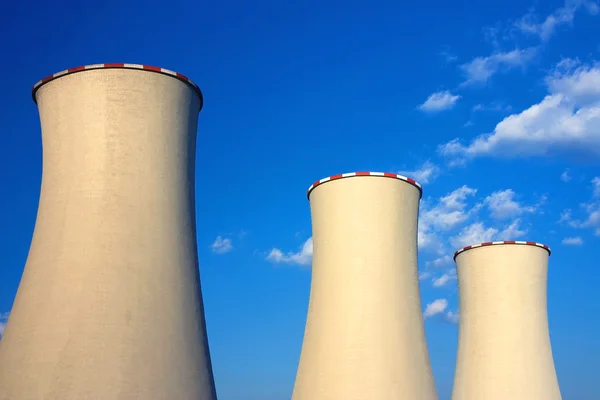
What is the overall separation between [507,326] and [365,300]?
261 inches

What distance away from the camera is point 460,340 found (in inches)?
791

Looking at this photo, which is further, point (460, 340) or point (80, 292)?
point (460, 340)

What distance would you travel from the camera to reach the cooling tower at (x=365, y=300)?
44.5 ft

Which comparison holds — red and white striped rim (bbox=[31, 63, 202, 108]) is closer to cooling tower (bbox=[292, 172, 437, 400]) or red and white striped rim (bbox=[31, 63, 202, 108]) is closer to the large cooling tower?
cooling tower (bbox=[292, 172, 437, 400])

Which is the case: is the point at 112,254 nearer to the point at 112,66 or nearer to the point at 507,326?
the point at 112,66

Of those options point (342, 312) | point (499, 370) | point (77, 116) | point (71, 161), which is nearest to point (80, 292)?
point (71, 161)

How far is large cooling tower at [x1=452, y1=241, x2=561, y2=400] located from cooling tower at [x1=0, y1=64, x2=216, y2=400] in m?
10.8

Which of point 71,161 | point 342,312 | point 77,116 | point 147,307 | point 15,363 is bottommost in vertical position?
point 15,363

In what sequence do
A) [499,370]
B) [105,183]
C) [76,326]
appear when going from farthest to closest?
[499,370] < [105,183] < [76,326]

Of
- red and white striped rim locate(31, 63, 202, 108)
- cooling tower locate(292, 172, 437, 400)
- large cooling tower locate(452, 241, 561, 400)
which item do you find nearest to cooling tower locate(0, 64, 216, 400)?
red and white striped rim locate(31, 63, 202, 108)

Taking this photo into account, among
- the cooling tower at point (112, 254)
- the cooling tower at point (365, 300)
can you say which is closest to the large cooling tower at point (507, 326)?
the cooling tower at point (365, 300)

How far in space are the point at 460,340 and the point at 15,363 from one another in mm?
13907

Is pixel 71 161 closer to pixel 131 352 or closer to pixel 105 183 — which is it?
pixel 105 183

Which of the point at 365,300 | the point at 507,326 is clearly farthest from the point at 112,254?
the point at 507,326
